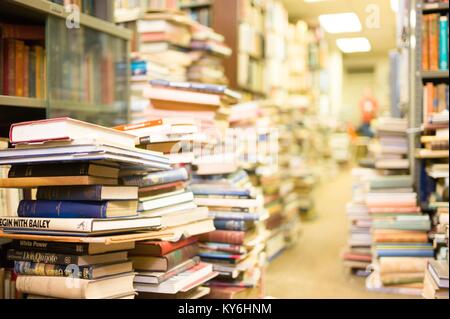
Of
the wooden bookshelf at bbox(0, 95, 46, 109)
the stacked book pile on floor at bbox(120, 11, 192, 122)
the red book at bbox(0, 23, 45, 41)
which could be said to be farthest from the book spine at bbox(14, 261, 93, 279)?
the stacked book pile on floor at bbox(120, 11, 192, 122)

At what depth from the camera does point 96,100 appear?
2152mm

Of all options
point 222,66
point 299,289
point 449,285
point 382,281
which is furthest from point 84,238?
point 222,66

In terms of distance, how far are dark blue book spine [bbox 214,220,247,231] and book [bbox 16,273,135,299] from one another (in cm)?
64

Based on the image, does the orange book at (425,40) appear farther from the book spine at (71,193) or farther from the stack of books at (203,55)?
the book spine at (71,193)

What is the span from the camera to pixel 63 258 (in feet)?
4.33

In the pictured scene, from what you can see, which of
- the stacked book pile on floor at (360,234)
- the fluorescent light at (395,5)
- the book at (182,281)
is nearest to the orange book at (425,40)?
the fluorescent light at (395,5)

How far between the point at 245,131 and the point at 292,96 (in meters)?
3.12

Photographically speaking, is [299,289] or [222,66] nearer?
[299,289]

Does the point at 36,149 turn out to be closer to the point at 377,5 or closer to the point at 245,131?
the point at 245,131

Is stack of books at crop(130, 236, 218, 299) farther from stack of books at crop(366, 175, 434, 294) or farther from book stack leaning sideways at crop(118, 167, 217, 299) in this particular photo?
stack of books at crop(366, 175, 434, 294)

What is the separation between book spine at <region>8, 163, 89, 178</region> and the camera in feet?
4.27

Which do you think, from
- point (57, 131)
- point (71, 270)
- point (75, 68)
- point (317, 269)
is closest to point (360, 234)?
point (317, 269)

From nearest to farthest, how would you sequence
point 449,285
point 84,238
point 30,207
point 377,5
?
1. point 84,238
2. point 30,207
3. point 449,285
4. point 377,5

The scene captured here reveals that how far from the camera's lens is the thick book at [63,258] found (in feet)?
4.29
